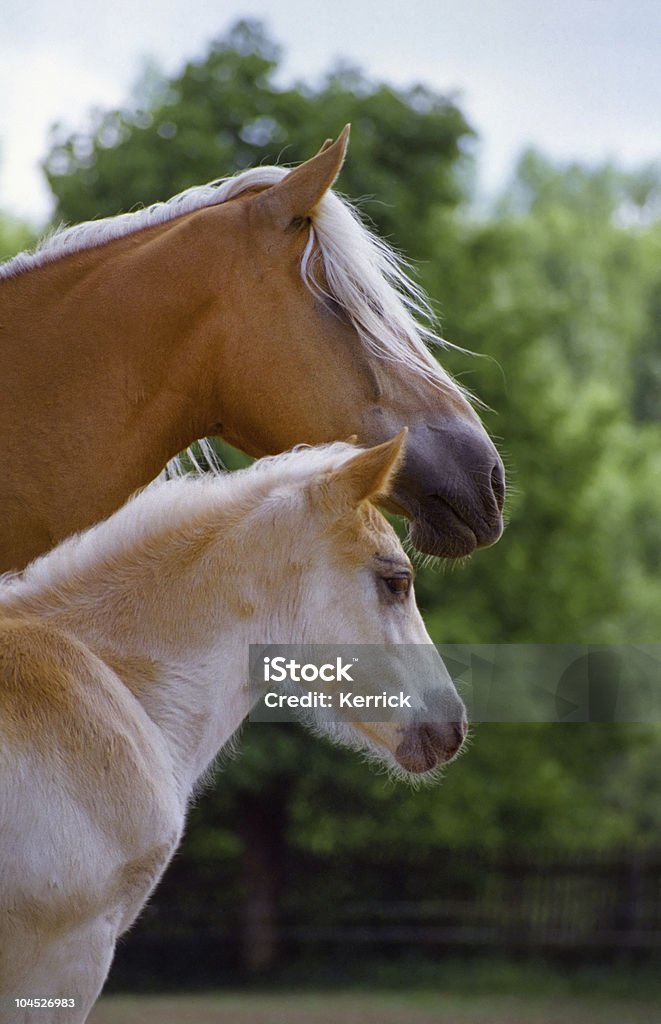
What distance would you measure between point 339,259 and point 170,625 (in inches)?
39.9

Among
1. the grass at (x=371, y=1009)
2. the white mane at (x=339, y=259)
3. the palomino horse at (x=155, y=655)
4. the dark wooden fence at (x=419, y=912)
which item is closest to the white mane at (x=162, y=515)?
the palomino horse at (x=155, y=655)

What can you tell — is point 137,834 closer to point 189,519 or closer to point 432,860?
point 189,519

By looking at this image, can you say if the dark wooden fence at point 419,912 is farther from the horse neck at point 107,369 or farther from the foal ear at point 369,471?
the foal ear at point 369,471

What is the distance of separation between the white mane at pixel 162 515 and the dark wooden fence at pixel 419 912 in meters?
11.8

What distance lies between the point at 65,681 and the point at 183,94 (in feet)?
41.0

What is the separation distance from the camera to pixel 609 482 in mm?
20859

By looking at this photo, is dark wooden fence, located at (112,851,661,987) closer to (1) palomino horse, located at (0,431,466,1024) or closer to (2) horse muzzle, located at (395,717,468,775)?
(2) horse muzzle, located at (395,717,468,775)

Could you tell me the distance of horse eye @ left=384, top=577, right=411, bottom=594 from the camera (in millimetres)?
2672

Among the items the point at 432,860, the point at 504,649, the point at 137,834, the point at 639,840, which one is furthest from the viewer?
the point at 639,840

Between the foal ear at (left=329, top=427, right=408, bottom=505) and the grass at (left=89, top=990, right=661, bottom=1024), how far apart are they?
30.7ft

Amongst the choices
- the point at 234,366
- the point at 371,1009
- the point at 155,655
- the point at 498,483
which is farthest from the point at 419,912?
the point at 155,655

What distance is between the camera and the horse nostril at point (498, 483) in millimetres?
2969

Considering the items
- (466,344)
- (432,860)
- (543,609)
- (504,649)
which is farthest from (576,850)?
(466,344)

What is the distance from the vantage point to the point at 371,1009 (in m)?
12.2
